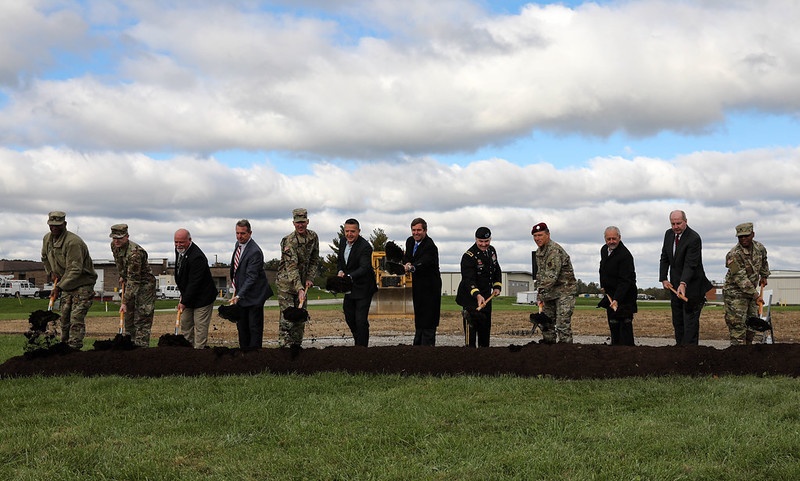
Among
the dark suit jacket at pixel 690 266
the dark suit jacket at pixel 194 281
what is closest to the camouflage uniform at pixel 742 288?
the dark suit jacket at pixel 690 266

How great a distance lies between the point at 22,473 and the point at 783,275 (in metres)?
77.9

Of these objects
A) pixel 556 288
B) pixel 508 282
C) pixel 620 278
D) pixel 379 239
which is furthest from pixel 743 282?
pixel 508 282

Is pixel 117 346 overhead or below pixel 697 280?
below

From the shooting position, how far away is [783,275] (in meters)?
72.6

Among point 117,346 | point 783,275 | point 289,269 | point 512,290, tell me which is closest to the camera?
point 117,346

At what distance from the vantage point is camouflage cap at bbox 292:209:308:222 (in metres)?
9.63

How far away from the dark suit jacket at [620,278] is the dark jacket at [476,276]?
A: 1.52 meters

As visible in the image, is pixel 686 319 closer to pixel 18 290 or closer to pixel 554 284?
pixel 554 284

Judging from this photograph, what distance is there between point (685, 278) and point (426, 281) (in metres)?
3.36

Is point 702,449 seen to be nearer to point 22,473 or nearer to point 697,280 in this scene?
point 22,473

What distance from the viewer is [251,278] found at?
969 centimetres

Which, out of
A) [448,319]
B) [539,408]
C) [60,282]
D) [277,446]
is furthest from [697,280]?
[448,319]

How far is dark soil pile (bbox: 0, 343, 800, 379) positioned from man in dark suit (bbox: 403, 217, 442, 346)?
1.60 meters

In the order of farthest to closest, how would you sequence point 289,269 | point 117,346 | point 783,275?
point 783,275, point 289,269, point 117,346
